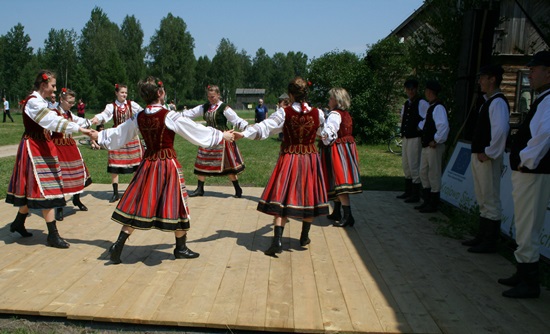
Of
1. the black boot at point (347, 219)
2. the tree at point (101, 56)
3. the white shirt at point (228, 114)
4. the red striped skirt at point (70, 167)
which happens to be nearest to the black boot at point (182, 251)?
the white shirt at point (228, 114)

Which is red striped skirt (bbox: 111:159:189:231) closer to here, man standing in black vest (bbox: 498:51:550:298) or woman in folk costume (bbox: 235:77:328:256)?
woman in folk costume (bbox: 235:77:328:256)

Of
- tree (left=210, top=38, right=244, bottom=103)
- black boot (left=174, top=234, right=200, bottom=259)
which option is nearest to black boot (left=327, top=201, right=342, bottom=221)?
black boot (left=174, top=234, right=200, bottom=259)

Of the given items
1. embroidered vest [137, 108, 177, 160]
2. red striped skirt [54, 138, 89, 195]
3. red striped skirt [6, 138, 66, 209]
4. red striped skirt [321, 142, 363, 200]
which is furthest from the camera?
red striped skirt [321, 142, 363, 200]

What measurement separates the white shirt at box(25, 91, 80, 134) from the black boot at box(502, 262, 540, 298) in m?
4.17

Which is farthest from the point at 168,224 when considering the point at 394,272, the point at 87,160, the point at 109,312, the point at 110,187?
the point at 87,160

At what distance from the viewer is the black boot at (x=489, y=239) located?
4844 mm

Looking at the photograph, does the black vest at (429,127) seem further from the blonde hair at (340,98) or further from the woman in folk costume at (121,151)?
the woman in folk costume at (121,151)

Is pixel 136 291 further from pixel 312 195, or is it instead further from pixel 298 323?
pixel 312 195

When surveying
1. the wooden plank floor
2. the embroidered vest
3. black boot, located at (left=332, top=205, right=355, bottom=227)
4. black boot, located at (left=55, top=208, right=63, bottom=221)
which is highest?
the embroidered vest

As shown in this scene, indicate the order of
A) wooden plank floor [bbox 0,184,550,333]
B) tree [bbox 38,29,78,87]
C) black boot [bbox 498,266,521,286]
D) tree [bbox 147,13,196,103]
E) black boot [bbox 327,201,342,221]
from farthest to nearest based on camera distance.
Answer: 1. tree [bbox 38,29,78,87]
2. tree [bbox 147,13,196,103]
3. black boot [bbox 327,201,342,221]
4. black boot [bbox 498,266,521,286]
5. wooden plank floor [bbox 0,184,550,333]

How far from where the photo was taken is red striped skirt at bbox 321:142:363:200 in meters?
5.78

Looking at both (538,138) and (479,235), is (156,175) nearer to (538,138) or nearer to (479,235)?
(538,138)

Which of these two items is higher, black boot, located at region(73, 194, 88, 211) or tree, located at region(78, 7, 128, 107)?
→ tree, located at region(78, 7, 128, 107)

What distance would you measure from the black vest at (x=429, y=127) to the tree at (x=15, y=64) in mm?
66096
